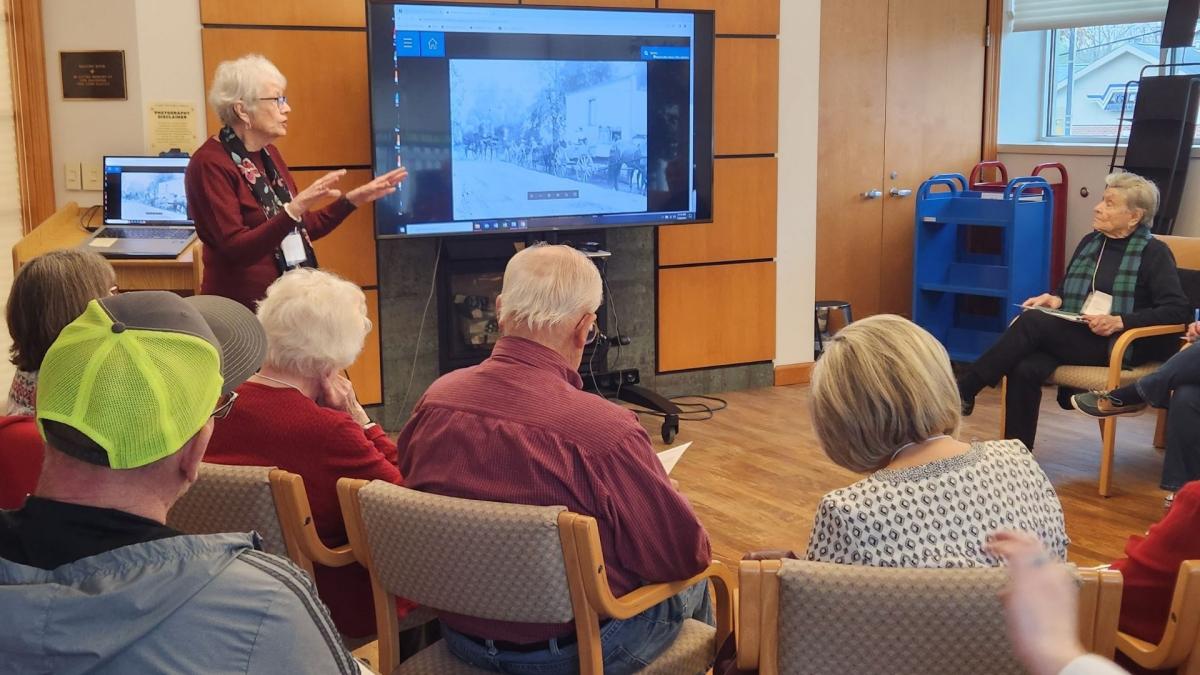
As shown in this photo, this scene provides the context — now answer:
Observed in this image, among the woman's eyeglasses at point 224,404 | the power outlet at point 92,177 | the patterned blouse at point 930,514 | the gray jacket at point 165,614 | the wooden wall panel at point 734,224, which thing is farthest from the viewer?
the wooden wall panel at point 734,224

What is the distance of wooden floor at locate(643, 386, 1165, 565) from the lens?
13.5ft

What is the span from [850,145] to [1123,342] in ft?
10.0

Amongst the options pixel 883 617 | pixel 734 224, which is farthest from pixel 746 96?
pixel 883 617

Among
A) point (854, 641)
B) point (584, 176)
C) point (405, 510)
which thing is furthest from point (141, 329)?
point (584, 176)

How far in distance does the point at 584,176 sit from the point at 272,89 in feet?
5.93

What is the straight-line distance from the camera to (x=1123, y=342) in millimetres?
4508

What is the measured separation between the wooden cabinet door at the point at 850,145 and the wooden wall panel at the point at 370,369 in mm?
2995

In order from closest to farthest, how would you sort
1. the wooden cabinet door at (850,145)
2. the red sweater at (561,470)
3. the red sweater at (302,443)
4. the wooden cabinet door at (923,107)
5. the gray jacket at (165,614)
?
the gray jacket at (165,614) < the red sweater at (561,470) < the red sweater at (302,443) < the wooden cabinet door at (850,145) < the wooden cabinet door at (923,107)

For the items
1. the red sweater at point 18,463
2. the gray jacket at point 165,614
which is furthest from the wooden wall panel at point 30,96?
the gray jacket at point 165,614

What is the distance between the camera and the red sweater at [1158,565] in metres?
1.99

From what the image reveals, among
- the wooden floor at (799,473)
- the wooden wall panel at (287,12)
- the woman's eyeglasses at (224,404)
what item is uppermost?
the wooden wall panel at (287,12)

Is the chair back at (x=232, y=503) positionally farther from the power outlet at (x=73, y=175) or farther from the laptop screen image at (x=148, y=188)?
the power outlet at (x=73, y=175)

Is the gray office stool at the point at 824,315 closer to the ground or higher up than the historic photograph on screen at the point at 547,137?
closer to the ground

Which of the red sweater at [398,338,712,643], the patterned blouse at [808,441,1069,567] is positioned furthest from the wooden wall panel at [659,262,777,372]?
the patterned blouse at [808,441,1069,567]
